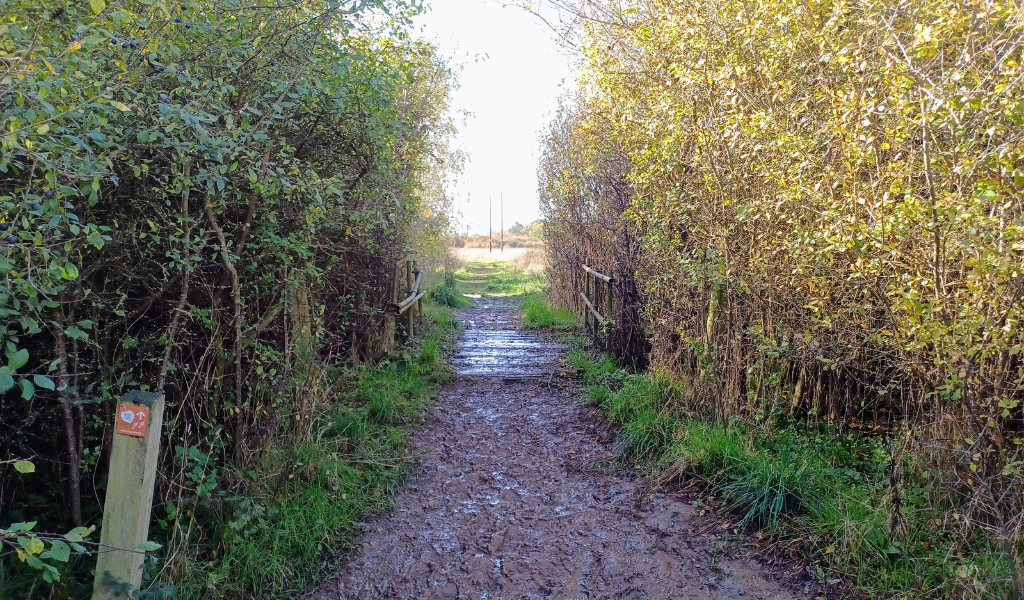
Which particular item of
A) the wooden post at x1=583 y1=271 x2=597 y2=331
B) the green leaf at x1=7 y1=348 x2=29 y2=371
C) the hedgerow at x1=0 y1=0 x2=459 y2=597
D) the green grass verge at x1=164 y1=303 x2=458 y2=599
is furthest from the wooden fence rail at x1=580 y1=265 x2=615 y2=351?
the green leaf at x1=7 y1=348 x2=29 y2=371

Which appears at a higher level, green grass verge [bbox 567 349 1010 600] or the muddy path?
green grass verge [bbox 567 349 1010 600]

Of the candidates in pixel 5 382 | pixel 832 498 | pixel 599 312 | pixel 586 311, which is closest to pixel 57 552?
pixel 5 382

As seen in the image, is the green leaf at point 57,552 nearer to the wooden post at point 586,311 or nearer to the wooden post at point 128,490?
the wooden post at point 128,490

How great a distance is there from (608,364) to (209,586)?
16.3ft

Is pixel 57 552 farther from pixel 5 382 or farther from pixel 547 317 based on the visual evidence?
pixel 547 317

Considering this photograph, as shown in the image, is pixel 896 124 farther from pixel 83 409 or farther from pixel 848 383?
pixel 83 409

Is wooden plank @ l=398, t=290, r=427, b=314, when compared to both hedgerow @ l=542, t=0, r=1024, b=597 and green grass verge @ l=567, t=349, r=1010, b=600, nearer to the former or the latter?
hedgerow @ l=542, t=0, r=1024, b=597

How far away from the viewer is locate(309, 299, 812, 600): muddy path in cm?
348

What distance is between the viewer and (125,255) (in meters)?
3.05

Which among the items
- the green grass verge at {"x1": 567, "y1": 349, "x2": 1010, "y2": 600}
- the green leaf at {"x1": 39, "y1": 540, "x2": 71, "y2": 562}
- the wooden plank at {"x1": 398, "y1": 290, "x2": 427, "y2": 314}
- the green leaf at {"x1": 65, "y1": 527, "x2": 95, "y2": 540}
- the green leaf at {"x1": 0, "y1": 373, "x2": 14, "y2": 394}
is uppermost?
the green leaf at {"x1": 0, "y1": 373, "x2": 14, "y2": 394}

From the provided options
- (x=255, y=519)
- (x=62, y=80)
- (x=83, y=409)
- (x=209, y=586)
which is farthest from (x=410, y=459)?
(x=62, y=80)

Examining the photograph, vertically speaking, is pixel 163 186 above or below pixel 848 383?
above

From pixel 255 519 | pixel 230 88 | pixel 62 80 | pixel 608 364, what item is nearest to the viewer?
pixel 62 80

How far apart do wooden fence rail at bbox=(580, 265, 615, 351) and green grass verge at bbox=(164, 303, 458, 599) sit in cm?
276
